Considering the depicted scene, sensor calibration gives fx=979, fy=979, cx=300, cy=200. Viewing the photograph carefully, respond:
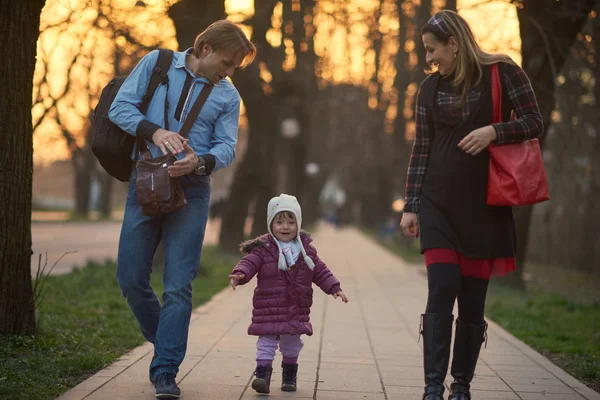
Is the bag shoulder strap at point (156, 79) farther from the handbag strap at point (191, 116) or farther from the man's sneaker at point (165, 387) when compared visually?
the man's sneaker at point (165, 387)

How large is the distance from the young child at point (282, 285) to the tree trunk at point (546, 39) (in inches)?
302

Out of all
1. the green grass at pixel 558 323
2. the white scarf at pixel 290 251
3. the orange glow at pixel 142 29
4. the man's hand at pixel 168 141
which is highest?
the orange glow at pixel 142 29

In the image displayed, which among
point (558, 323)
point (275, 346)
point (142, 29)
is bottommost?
point (558, 323)

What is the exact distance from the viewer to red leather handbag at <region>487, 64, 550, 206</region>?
4.57 metres

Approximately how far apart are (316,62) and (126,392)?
17.8 metres

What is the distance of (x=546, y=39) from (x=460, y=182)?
8094mm

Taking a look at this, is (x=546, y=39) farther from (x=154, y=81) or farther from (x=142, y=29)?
(x=154, y=81)

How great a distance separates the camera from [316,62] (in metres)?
22.2

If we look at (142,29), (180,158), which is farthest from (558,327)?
(142,29)

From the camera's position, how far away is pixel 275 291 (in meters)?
5.18

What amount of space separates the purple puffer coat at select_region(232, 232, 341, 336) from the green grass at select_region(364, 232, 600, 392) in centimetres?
201

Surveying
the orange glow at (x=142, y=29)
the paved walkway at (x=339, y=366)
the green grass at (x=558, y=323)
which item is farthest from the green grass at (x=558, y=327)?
the orange glow at (x=142, y=29)

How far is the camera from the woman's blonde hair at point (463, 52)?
4.64 meters

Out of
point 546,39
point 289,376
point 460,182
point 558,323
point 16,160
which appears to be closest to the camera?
point 460,182
